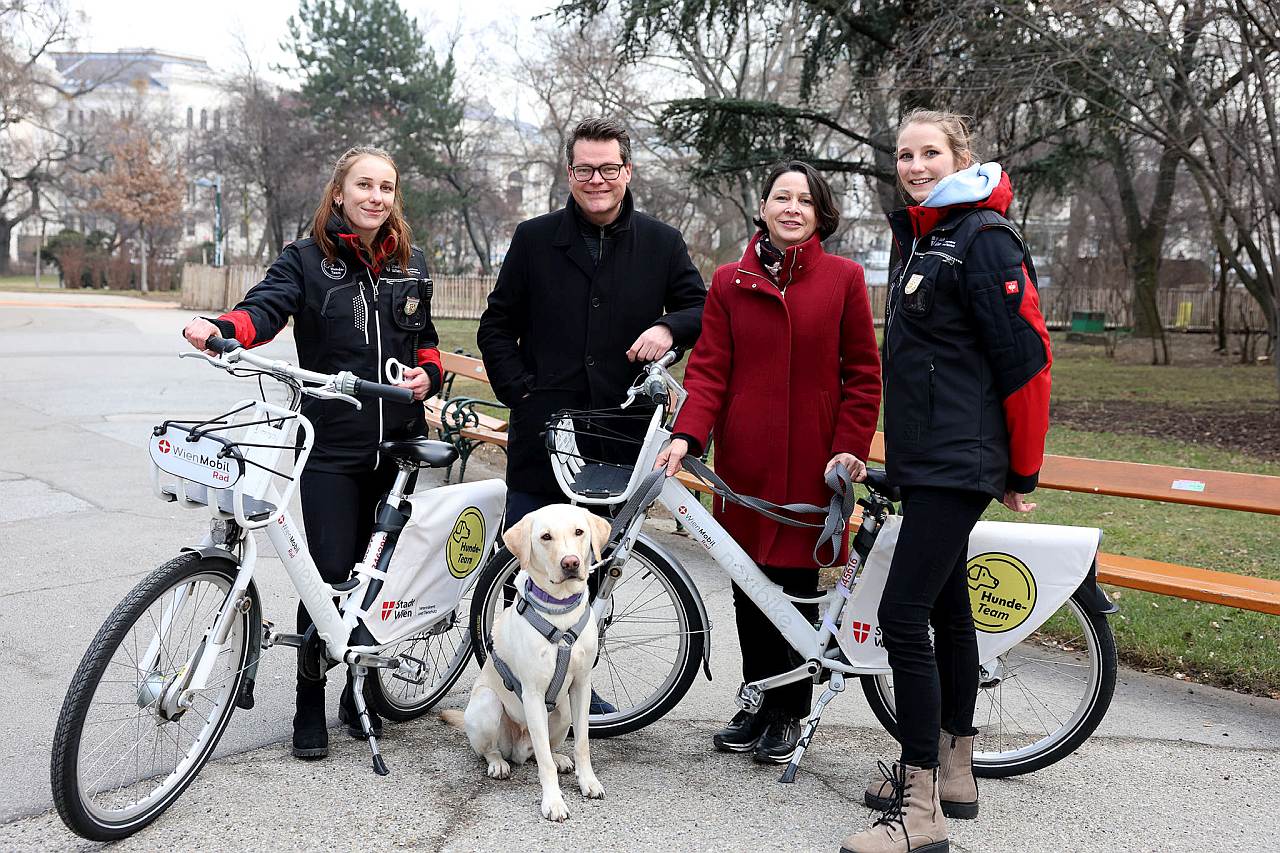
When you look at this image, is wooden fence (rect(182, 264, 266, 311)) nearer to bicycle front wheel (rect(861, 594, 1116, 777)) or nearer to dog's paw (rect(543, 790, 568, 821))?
bicycle front wheel (rect(861, 594, 1116, 777))

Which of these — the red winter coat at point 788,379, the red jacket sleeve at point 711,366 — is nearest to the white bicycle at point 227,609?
the red jacket sleeve at point 711,366

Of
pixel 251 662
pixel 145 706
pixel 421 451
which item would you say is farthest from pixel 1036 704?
pixel 145 706

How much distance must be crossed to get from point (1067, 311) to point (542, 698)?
115 feet

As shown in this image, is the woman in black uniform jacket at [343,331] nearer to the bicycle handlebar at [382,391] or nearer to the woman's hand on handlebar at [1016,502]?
the bicycle handlebar at [382,391]

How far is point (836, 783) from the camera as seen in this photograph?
3.82 metres

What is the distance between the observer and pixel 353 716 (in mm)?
4148

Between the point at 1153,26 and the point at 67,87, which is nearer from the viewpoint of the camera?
the point at 1153,26

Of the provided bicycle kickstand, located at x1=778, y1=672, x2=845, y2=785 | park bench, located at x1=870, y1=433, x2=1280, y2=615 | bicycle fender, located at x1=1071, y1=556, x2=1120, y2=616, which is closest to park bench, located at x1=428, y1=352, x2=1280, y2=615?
park bench, located at x1=870, y1=433, x2=1280, y2=615

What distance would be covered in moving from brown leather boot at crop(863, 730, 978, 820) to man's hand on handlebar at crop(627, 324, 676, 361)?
63.0 inches

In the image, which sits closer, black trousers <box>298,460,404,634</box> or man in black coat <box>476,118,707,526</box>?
black trousers <box>298,460,404,634</box>

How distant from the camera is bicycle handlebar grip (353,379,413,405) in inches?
135

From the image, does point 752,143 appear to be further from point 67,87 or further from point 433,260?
point 67,87

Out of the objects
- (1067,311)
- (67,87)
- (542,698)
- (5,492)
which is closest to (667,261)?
(542,698)

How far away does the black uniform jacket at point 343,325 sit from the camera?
12.7 ft
